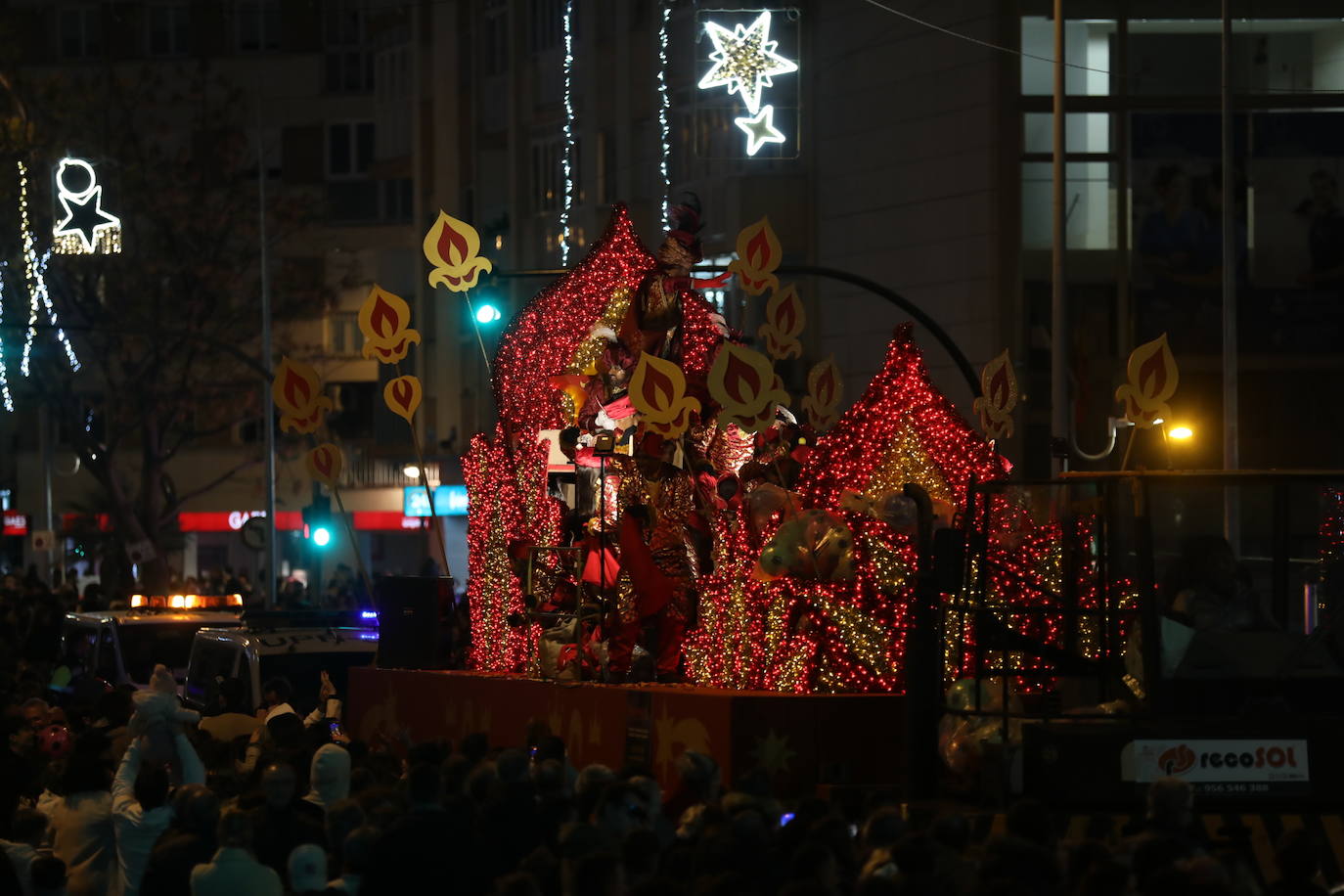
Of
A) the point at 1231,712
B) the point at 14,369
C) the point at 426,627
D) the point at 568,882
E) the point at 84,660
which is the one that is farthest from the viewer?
the point at 14,369

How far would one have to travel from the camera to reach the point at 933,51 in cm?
3266

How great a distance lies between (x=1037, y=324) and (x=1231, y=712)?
22714 millimetres

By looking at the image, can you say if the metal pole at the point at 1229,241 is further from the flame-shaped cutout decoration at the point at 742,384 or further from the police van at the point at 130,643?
the flame-shaped cutout decoration at the point at 742,384

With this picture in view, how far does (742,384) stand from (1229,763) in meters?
4.37

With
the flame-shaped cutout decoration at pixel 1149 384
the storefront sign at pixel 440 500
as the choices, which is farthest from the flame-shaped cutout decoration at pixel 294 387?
the storefront sign at pixel 440 500

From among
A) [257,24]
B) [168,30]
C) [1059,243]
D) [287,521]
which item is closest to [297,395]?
[1059,243]

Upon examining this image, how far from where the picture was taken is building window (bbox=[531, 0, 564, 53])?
41219 millimetres

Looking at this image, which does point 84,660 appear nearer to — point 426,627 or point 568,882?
point 426,627

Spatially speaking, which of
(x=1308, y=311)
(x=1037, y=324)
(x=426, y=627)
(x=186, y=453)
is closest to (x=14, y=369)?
(x=186, y=453)

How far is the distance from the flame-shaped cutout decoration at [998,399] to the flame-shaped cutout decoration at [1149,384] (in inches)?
69.5

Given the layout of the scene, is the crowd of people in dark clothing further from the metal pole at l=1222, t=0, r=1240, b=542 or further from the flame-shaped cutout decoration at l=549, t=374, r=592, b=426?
the metal pole at l=1222, t=0, r=1240, b=542

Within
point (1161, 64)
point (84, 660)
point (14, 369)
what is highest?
point (1161, 64)

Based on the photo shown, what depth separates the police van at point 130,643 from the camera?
2178cm

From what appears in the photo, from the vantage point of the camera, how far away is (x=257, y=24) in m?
59.9
